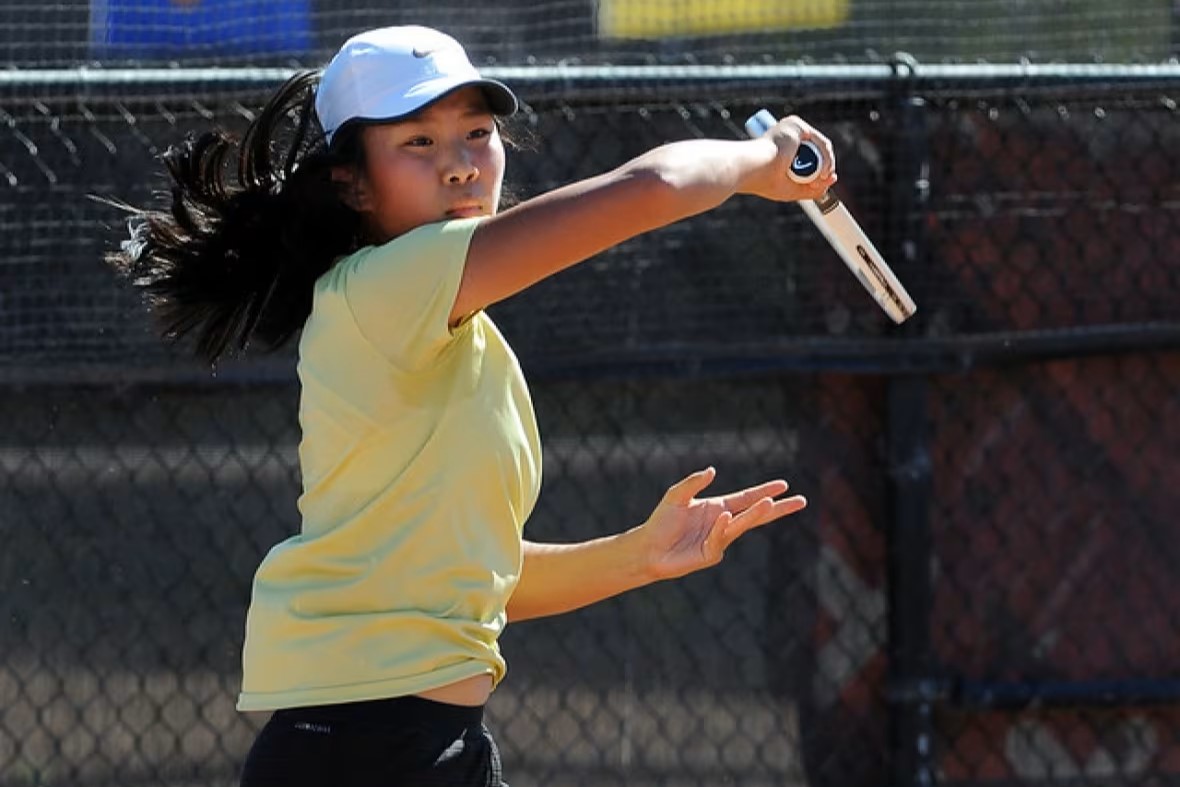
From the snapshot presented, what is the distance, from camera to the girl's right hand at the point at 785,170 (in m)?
2.32

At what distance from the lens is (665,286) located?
3.83m

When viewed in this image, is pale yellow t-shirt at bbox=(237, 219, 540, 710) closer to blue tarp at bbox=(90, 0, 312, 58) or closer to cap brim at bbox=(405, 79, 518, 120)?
cap brim at bbox=(405, 79, 518, 120)

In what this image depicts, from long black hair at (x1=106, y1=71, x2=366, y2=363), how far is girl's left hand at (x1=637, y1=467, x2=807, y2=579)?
0.57 meters

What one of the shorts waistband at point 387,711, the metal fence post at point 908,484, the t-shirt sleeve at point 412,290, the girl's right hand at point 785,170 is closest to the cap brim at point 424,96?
Answer: the t-shirt sleeve at point 412,290

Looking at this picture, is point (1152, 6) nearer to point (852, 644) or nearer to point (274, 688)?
point (852, 644)

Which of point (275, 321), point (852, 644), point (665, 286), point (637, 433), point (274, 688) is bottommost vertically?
point (852, 644)

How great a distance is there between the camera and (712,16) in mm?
4133

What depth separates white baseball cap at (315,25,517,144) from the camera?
2.42 m

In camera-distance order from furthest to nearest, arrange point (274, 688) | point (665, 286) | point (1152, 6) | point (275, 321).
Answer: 1. point (1152, 6)
2. point (665, 286)
3. point (275, 321)
4. point (274, 688)

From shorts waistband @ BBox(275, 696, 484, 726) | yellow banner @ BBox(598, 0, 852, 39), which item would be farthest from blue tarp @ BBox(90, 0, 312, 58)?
shorts waistband @ BBox(275, 696, 484, 726)

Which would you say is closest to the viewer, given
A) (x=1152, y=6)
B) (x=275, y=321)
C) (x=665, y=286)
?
(x=275, y=321)

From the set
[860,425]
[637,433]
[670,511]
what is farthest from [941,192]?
→ [670,511]

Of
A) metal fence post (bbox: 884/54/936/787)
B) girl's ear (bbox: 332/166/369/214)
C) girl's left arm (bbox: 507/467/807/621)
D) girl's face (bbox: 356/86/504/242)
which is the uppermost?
girl's face (bbox: 356/86/504/242)

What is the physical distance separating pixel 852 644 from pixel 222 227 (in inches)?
69.8
